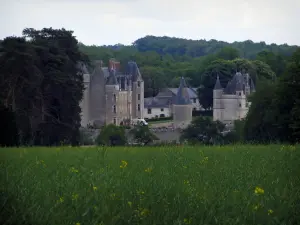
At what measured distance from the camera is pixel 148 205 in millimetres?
7074

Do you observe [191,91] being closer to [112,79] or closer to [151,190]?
[112,79]

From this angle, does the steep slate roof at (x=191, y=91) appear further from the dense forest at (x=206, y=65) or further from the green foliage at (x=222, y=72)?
the green foliage at (x=222, y=72)

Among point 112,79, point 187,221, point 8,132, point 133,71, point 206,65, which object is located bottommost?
point 187,221

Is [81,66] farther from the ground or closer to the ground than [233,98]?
farther from the ground

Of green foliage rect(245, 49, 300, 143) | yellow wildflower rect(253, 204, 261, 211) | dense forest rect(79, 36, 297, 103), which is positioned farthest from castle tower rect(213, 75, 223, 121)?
yellow wildflower rect(253, 204, 261, 211)

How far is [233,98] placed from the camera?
275 feet

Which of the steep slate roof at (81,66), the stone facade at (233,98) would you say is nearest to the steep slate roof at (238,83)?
the stone facade at (233,98)

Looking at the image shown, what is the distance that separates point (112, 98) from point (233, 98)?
1594 centimetres

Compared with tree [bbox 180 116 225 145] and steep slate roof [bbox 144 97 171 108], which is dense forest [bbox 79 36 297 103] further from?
tree [bbox 180 116 225 145]

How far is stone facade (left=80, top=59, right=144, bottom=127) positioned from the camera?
74.4m

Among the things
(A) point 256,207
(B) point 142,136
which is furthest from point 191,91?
(A) point 256,207

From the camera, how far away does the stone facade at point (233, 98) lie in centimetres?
8256

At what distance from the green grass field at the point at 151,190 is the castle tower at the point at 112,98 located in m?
64.9

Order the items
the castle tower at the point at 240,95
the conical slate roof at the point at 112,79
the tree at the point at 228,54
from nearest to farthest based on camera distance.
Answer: the conical slate roof at the point at 112,79 → the castle tower at the point at 240,95 → the tree at the point at 228,54
